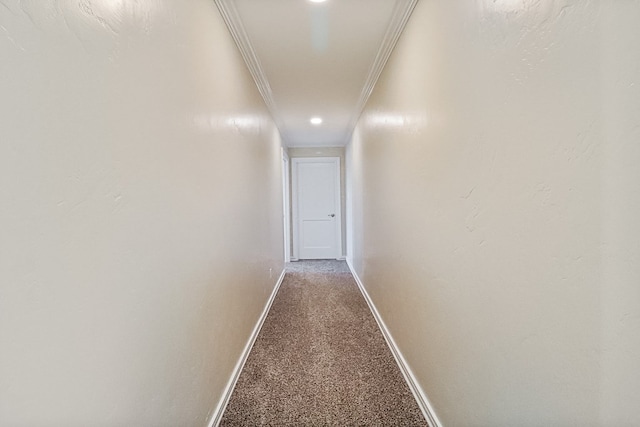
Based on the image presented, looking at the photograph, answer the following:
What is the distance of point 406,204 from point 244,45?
61.4 inches

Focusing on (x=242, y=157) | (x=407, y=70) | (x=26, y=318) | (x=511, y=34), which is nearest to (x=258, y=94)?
(x=242, y=157)

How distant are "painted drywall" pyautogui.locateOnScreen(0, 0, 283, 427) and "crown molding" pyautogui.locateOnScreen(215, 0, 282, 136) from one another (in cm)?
17

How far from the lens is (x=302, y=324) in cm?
278

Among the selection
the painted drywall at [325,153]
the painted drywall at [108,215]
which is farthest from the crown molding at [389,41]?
the painted drywall at [325,153]

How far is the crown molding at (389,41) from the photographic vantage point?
1.70 meters

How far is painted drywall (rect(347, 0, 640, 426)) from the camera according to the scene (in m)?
0.56

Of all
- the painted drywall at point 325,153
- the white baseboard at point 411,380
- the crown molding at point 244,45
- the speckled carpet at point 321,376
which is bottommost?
the speckled carpet at point 321,376

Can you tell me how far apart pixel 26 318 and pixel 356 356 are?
203 centimetres

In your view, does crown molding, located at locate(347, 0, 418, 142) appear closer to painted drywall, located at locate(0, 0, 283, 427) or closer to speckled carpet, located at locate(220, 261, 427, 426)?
painted drywall, located at locate(0, 0, 283, 427)

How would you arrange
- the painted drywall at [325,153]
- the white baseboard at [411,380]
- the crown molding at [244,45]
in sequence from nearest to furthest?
1. the white baseboard at [411,380]
2. the crown molding at [244,45]
3. the painted drywall at [325,153]

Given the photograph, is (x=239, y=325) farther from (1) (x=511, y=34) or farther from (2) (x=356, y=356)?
(1) (x=511, y=34)

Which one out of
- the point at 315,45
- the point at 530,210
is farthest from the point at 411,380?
the point at 315,45

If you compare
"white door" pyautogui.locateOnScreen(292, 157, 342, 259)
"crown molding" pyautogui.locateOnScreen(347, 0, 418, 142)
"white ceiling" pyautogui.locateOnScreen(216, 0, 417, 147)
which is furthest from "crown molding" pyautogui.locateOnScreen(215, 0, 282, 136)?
"white door" pyautogui.locateOnScreen(292, 157, 342, 259)

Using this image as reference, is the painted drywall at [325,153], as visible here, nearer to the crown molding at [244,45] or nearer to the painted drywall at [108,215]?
the crown molding at [244,45]
